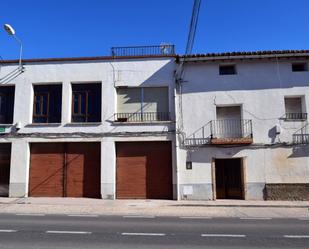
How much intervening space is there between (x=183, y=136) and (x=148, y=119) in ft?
6.72

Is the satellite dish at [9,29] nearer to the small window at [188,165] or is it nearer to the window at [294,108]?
the small window at [188,165]

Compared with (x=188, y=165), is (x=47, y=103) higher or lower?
higher

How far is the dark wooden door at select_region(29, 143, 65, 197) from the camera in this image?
56.8ft

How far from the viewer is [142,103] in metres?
17.6

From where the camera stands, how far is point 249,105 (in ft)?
55.6

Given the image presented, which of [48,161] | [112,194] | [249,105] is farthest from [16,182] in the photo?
[249,105]

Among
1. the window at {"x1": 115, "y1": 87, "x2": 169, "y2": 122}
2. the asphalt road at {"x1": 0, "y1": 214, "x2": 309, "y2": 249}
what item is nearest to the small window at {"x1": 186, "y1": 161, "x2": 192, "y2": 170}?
the window at {"x1": 115, "y1": 87, "x2": 169, "y2": 122}

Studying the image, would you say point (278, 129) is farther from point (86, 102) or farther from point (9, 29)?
point (9, 29)

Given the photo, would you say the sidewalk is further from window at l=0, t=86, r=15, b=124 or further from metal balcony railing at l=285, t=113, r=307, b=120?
window at l=0, t=86, r=15, b=124

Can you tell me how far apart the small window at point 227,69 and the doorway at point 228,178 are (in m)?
4.42

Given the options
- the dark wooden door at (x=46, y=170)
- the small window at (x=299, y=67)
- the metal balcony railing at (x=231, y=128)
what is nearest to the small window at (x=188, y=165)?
the metal balcony railing at (x=231, y=128)

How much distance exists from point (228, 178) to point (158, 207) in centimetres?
462

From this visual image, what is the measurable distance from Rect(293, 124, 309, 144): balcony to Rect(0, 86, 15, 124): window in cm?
1437

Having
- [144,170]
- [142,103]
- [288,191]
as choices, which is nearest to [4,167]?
[144,170]
